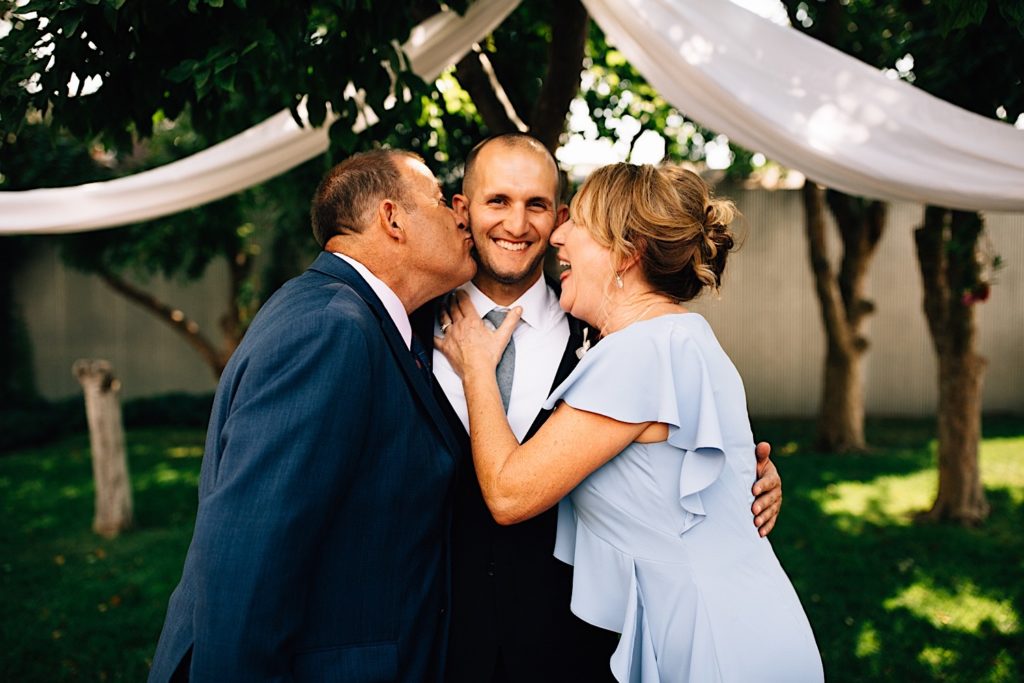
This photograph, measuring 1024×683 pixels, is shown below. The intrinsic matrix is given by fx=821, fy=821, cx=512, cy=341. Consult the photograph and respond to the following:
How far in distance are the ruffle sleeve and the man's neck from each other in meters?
0.73

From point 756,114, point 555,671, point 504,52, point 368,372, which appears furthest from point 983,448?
point 368,372

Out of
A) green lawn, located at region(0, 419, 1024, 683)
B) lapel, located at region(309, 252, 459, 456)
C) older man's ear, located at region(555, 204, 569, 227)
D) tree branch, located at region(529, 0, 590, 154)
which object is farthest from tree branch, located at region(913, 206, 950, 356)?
lapel, located at region(309, 252, 459, 456)

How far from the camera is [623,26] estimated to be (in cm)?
291

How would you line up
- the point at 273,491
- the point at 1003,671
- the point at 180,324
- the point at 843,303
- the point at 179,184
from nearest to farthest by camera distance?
the point at 273,491 → the point at 179,184 → the point at 1003,671 → the point at 180,324 → the point at 843,303

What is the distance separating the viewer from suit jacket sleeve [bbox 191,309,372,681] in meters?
1.61

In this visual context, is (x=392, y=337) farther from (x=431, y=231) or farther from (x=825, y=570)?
(x=825, y=570)

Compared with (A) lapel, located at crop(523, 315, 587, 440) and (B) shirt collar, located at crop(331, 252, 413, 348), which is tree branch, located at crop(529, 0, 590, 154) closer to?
(A) lapel, located at crop(523, 315, 587, 440)

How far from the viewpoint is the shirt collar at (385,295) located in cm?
212

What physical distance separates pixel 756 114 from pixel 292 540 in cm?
206

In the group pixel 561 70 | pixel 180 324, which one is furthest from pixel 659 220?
pixel 180 324

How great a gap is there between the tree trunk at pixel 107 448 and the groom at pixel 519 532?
5.00m

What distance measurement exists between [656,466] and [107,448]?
5.87 metres

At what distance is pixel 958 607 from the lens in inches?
197

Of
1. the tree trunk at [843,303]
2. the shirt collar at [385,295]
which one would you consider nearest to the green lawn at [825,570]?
the tree trunk at [843,303]
